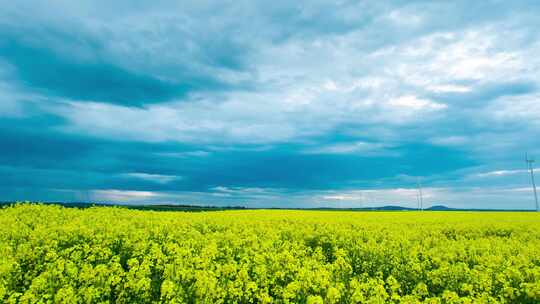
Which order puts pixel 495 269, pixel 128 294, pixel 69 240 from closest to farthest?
pixel 128 294 → pixel 495 269 → pixel 69 240

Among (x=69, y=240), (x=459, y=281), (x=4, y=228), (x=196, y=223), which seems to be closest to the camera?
(x=459, y=281)

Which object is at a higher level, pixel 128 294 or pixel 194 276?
pixel 194 276

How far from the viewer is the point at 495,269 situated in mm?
11031

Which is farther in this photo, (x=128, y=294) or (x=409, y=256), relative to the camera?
(x=409, y=256)

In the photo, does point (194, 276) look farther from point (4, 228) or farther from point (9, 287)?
point (4, 228)

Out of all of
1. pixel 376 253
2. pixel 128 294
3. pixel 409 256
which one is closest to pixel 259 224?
pixel 376 253

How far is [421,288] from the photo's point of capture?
9172 mm

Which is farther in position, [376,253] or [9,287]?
[376,253]

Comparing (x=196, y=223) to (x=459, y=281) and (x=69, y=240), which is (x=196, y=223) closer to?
(x=69, y=240)

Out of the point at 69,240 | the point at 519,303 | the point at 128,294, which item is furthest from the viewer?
the point at 69,240

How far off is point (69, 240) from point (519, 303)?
17.1 meters

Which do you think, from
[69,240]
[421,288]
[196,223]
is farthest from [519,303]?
[196,223]

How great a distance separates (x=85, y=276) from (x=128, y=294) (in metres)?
1.20

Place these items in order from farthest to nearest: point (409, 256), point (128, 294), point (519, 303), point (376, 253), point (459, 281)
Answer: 1. point (376, 253)
2. point (409, 256)
3. point (459, 281)
4. point (128, 294)
5. point (519, 303)
